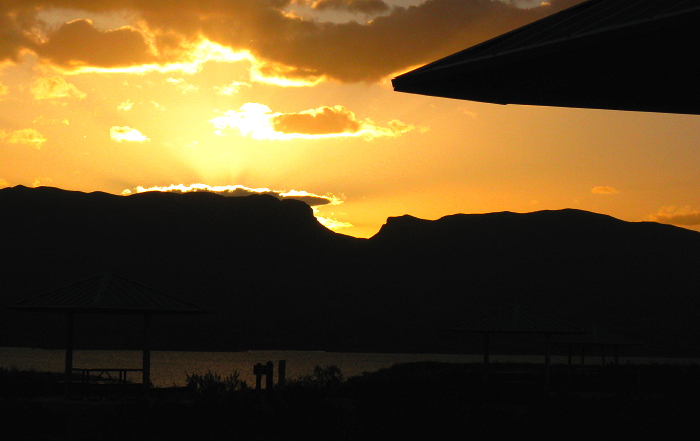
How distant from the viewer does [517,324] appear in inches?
1073

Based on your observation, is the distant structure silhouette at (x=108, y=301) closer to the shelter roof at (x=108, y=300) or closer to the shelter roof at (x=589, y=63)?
the shelter roof at (x=108, y=300)

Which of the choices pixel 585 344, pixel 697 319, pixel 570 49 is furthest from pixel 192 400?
pixel 697 319

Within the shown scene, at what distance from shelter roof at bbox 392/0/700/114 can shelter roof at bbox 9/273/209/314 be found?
12.3m

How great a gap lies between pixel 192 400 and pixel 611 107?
40.4 feet

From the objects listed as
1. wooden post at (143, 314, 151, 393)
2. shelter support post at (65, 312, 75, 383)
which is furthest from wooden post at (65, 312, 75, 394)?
wooden post at (143, 314, 151, 393)

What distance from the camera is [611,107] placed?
10.7 m

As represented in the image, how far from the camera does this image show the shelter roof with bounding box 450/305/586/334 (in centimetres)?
2694

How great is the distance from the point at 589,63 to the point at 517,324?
19.8 m

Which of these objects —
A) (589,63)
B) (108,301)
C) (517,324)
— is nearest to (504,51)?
(589,63)

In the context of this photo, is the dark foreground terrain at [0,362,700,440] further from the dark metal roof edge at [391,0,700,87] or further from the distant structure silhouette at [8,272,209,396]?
the dark metal roof edge at [391,0,700,87]

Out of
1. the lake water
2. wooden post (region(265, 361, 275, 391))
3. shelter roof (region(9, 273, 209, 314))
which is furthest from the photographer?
the lake water

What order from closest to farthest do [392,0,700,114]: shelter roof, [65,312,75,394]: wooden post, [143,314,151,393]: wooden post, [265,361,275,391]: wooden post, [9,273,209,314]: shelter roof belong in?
1. [392,0,700,114]: shelter roof
2. [9,273,209,314]: shelter roof
3. [265,361,275,391]: wooden post
4. [143,314,151,393]: wooden post
5. [65,312,75,394]: wooden post

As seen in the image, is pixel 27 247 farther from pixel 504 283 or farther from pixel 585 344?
pixel 585 344

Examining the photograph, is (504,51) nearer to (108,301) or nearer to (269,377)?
(269,377)
